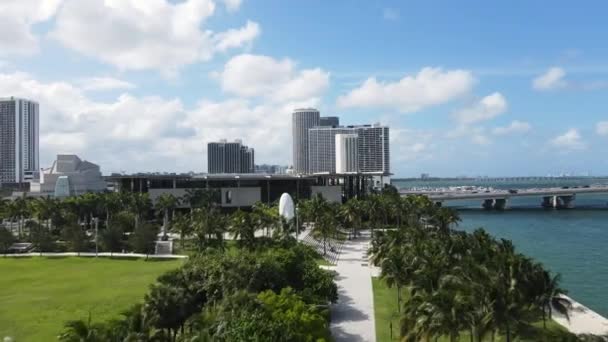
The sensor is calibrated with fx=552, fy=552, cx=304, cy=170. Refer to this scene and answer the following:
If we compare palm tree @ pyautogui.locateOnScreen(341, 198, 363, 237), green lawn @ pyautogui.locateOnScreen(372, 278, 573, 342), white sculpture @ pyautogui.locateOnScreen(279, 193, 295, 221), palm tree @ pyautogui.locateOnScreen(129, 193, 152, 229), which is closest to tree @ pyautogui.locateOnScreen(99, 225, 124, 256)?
palm tree @ pyautogui.locateOnScreen(129, 193, 152, 229)

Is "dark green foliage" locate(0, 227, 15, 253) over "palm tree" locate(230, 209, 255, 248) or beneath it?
beneath

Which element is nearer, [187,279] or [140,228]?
[187,279]

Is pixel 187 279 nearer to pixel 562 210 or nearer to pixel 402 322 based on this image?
pixel 402 322

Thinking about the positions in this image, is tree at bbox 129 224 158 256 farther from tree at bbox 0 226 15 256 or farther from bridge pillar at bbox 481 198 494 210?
bridge pillar at bbox 481 198 494 210

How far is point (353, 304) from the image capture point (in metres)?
47.2

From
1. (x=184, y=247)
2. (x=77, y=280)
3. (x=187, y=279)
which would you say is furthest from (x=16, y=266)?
(x=187, y=279)

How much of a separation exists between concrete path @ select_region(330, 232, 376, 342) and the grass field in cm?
1619

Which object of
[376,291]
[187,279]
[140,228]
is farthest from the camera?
[140,228]

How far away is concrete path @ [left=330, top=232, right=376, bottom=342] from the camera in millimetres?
39031

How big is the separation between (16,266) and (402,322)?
184 ft

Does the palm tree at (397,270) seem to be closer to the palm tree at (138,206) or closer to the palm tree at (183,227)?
the palm tree at (183,227)

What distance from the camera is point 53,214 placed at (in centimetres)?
9388

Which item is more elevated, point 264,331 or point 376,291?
point 264,331

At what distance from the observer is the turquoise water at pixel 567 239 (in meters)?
62.0
